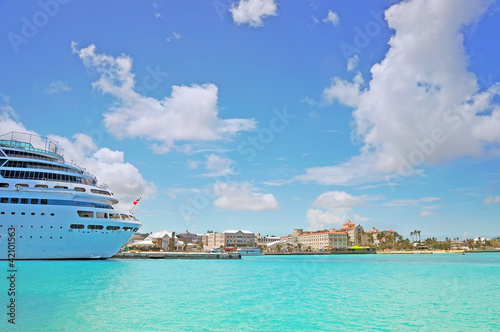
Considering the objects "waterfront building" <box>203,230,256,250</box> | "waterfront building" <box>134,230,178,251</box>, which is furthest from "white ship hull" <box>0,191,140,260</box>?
"waterfront building" <box>203,230,256,250</box>

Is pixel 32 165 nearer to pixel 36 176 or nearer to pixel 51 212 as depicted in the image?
pixel 36 176

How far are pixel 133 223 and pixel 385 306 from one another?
43438 millimetres

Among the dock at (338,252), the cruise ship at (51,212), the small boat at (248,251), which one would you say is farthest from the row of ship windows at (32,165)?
the dock at (338,252)

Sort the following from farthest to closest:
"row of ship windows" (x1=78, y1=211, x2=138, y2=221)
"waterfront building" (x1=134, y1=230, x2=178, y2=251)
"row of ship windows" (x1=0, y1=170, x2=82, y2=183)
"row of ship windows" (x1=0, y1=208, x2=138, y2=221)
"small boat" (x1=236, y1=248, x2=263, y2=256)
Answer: "small boat" (x1=236, y1=248, x2=263, y2=256), "waterfront building" (x1=134, y1=230, x2=178, y2=251), "row of ship windows" (x1=78, y1=211, x2=138, y2=221), "row of ship windows" (x1=0, y1=208, x2=138, y2=221), "row of ship windows" (x1=0, y1=170, x2=82, y2=183)

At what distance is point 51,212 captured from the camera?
48312mm

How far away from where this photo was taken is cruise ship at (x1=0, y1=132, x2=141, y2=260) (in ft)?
155

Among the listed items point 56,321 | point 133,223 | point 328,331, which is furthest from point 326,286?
point 133,223

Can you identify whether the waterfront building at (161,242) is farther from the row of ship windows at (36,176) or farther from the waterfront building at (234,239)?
the row of ship windows at (36,176)

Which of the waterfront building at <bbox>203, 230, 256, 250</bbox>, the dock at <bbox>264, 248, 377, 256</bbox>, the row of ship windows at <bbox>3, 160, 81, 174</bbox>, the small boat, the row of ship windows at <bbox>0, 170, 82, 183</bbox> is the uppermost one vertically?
the row of ship windows at <bbox>3, 160, 81, 174</bbox>

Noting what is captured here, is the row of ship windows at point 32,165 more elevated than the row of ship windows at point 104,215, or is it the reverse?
the row of ship windows at point 32,165

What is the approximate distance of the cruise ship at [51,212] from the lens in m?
47.4

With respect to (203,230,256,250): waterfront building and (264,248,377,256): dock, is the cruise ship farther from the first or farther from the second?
(203,230,256,250): waterfront building

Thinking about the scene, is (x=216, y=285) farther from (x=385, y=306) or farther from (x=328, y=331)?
(x=328, y=331)

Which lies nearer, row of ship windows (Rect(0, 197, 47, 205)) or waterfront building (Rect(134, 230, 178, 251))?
row of ship windows (Rect(0, 197, 47, 205))
